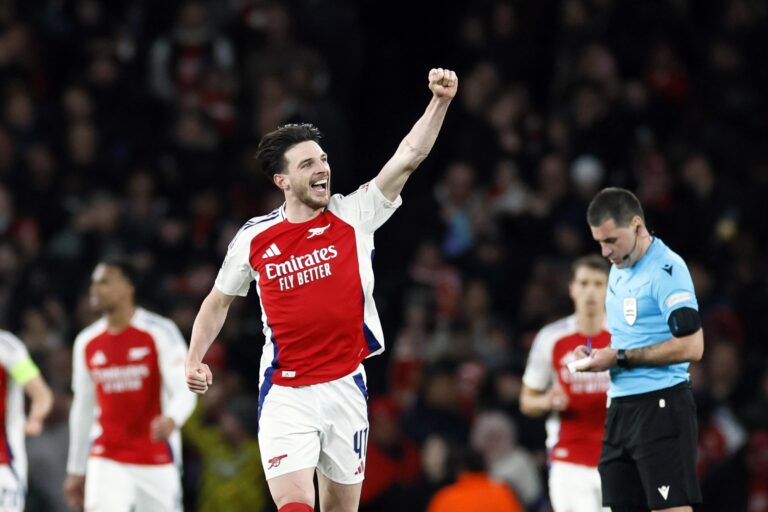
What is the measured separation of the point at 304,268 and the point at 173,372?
2423 millimetres

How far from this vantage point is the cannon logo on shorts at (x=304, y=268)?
25.1 feet

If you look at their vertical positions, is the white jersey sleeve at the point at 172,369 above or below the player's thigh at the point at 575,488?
above

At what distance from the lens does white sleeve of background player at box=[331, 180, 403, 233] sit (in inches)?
303

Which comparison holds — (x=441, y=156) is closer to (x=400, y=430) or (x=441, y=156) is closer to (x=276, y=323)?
(x=400, y=430)

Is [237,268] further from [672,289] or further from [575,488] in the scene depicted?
[575,488]

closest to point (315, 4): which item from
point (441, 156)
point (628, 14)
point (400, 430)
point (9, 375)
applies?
point (441, 156)

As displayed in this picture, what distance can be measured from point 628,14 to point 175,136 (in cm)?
494

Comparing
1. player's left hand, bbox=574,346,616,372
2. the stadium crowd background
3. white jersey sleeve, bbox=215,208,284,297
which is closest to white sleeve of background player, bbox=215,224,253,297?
white jersey sleeve, bbox=215,208,284,297

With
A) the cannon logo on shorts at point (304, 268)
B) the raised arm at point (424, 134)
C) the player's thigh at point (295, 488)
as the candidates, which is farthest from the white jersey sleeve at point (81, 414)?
the raised arm at point (424, 134)

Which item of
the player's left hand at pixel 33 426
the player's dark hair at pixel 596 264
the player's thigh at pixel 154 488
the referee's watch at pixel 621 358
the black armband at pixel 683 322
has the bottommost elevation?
the player's thigh at pixel 154 488

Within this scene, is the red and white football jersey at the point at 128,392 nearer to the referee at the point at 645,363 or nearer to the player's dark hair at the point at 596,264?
the player's dark hair at the point at 596,264

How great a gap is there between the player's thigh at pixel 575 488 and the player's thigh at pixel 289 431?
7.96 ft

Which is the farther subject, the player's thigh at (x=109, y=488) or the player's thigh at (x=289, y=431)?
the player's thigh at (x=109, y=488)

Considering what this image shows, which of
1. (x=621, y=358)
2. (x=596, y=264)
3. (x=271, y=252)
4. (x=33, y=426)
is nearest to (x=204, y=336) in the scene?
(x=271, y=252)
